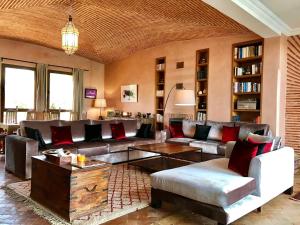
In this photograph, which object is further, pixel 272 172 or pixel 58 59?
pixel 58 59

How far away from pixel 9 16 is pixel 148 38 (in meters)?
3.07

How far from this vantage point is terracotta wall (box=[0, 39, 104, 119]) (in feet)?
Answer: 22.9

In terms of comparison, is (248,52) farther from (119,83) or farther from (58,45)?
(58,45)

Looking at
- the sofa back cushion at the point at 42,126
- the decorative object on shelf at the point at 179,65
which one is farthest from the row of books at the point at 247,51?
the sofa back cushion at the point at 42,126

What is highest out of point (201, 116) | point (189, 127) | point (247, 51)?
point (247, 51)

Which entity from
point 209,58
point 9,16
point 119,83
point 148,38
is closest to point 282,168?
point 209,58

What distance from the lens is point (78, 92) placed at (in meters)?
8.25

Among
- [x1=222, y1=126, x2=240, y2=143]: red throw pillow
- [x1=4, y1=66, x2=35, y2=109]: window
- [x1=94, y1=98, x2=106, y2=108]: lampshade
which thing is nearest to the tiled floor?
[x1=222, y1=126, x2=240, y2=143]: red throw pillow

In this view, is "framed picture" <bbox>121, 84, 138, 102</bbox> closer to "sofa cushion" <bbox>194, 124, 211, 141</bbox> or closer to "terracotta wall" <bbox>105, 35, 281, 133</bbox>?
"terracotta wall" <bbox>105, 35, 281, 133</bbox>

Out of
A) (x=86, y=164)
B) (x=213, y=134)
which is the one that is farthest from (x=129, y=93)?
(x=86, y=164)

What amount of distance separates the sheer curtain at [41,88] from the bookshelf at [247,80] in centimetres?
512

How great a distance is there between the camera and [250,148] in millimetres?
2957

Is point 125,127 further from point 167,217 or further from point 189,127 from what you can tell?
point 167,217

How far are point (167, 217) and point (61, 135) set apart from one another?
2.78m
